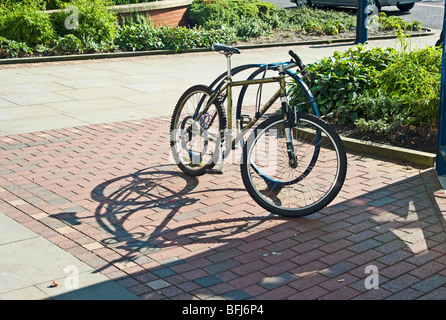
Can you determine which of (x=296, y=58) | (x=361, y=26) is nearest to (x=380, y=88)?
(x=296, y=58)

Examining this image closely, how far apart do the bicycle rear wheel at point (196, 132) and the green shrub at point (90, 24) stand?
25.9 ft

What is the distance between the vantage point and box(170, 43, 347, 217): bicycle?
5.57m

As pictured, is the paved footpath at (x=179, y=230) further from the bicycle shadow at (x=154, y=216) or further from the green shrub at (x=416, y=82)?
the green shrub at (x=416, y=82)

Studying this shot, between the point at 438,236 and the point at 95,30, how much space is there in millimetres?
10970

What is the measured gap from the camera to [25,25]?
542 inches

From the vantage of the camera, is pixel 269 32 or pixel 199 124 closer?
pixel 199 124

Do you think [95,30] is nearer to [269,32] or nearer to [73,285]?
[269,32]

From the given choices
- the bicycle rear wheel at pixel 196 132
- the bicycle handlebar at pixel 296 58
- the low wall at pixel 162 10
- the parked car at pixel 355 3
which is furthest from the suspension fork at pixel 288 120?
the parked car at pixel 355 3

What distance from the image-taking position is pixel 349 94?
8234 mm

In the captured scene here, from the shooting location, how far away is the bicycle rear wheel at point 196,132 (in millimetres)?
6475

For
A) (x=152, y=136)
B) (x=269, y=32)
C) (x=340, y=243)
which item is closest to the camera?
(x=340, y=243)

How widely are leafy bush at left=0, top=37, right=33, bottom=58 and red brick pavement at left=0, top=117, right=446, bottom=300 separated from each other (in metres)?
6.40

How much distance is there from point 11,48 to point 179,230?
31.0 feet

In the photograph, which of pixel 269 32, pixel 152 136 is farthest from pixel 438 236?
pixel 269 32
